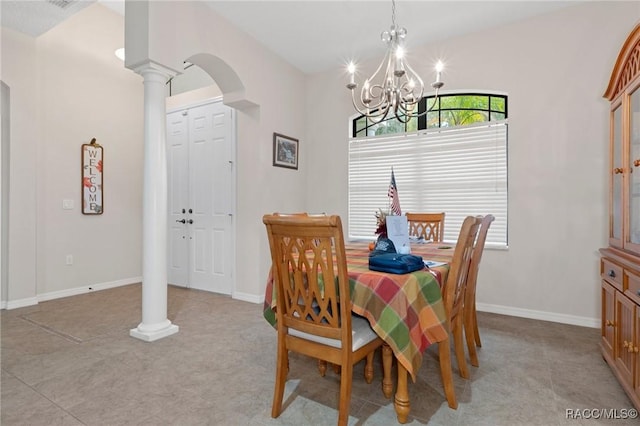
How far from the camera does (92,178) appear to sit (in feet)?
14.3

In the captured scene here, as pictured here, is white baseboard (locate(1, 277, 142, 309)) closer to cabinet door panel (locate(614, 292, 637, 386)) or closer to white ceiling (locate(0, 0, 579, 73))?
white ceiling (locate(0, 0, 579, 73))

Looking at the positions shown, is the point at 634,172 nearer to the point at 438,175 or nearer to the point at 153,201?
the point at 438,175

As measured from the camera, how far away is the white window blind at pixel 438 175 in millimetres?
3578

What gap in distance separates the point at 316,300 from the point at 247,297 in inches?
103

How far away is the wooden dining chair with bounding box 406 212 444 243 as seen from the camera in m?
3.28

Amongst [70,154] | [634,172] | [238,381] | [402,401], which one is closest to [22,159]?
[70,154]

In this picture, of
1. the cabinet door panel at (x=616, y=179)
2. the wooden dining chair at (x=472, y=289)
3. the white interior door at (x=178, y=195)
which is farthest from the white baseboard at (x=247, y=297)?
the cabinet door panel at (x=616, y=179)

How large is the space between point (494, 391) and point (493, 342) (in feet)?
2.73

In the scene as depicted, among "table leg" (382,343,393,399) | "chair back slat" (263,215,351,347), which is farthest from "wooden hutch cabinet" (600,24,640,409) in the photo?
"chair back slat" (263,215,351,347)

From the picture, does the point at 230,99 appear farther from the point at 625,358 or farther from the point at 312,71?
the point at 625,358

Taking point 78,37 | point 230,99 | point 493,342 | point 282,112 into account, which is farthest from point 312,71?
point 493,342

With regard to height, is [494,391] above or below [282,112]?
below

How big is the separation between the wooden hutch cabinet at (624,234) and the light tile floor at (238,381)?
Result: 193mm

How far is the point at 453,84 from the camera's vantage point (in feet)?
12.3
